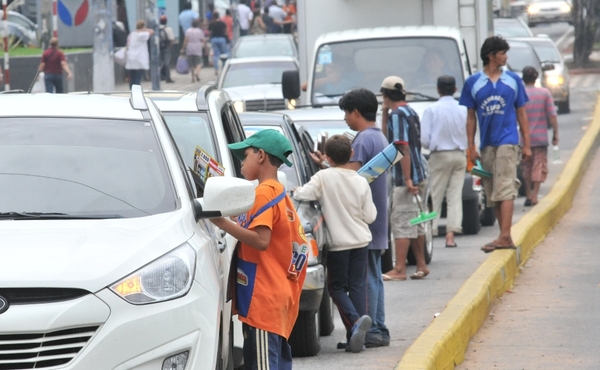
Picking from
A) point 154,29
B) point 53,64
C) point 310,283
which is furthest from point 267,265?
point 154,29

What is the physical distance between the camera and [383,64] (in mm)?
15273

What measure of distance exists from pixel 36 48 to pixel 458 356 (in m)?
28.7

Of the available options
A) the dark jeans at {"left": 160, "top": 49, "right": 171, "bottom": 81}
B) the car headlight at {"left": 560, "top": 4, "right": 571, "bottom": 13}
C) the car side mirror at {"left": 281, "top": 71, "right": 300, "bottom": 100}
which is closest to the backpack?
the dark jeans at {"left": 160, "top": 49, "right": 171, "bottom": 81}

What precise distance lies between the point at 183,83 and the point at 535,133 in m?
23.2

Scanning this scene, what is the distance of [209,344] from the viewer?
4.72 m

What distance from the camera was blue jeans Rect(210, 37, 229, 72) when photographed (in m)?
41.5

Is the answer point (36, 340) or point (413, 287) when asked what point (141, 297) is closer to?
point (36, 340)

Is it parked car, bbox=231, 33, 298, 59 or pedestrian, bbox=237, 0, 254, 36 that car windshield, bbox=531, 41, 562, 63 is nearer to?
parked car, bbox=231, 33, 298, 59

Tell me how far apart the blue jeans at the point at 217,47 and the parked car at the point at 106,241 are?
35685mm

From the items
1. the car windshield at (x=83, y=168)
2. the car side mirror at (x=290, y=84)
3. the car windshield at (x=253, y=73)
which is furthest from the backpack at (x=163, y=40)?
the car windshield at (x=83, y=168)

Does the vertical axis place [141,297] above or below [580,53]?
above

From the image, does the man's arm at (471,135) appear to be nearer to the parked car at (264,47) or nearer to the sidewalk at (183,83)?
the parked car at (264,47)

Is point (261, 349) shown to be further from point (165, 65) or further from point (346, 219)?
point (165, 65)

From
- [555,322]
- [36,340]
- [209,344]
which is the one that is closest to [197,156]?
[209,344]
